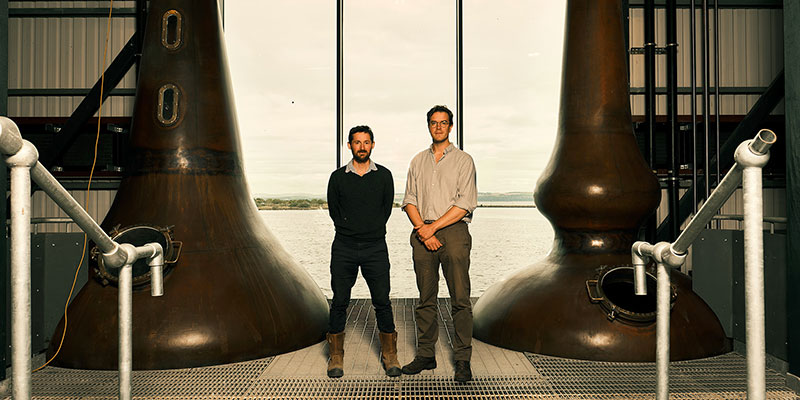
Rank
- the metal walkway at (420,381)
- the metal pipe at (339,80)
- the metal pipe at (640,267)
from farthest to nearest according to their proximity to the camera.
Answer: the metal pipe at (339,80), the metal walkway at (420,381), the metal pipe at (640,267)

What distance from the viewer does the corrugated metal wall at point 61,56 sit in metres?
6.96

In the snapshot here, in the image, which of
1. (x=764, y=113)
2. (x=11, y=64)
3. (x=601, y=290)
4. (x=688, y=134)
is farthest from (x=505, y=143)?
(x=11, y=64)

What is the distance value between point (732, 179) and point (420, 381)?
2258mm

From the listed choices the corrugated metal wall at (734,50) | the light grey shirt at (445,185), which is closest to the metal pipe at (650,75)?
the corrugated metal wall at (734,50)

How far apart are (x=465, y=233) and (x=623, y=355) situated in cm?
141

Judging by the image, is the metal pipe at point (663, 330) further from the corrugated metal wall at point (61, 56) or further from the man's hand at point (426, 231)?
the corrugated metal wall at point (61, 56)

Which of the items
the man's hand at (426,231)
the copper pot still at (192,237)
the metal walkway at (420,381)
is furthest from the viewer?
the copper pot still at (192,237)

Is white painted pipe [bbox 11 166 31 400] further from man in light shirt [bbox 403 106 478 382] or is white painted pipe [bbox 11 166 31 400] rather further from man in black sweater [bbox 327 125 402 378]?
man in light shirt [bbox 403 106 478 382]

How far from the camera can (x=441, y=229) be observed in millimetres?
3566

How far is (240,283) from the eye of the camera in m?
4.23

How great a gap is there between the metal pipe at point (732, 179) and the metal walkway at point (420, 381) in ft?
5.45

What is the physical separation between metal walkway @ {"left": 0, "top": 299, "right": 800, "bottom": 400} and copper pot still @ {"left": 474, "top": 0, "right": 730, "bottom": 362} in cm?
17

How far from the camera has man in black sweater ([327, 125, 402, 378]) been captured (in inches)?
141

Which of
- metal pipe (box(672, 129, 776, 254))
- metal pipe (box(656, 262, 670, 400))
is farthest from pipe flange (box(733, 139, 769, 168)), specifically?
metal pipe (box(656, 262, 670, 400))
